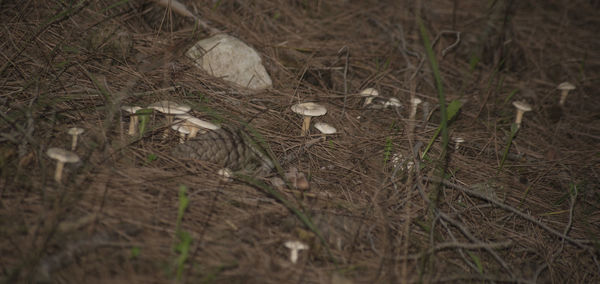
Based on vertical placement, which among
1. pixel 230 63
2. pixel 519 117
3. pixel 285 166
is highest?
pixel 230 63

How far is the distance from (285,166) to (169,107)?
3.18ft

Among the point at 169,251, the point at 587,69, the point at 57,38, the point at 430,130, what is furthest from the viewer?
the point at 587,69

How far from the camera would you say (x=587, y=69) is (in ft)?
18.5

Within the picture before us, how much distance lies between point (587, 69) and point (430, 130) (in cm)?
374

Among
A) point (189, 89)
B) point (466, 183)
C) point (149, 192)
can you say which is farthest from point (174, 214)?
point (466, 183)

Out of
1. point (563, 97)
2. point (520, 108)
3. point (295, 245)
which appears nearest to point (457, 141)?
point (520, 108)

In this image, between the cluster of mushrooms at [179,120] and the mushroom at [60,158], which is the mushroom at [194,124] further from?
the mushroom at [60,158]

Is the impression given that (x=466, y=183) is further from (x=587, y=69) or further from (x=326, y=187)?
(x=587, y=69)

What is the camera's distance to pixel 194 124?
9.36 feet

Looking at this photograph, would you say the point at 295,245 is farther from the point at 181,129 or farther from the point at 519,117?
the point at 519,117

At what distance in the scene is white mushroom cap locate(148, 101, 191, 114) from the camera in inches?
108

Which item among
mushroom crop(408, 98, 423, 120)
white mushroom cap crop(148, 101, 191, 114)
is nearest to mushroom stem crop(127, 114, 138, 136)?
white mushroom cap crop(148, 101, 191, 114)

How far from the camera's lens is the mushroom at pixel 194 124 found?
276cm

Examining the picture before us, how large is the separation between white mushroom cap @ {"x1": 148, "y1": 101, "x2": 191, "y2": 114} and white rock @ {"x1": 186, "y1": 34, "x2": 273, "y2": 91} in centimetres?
115
